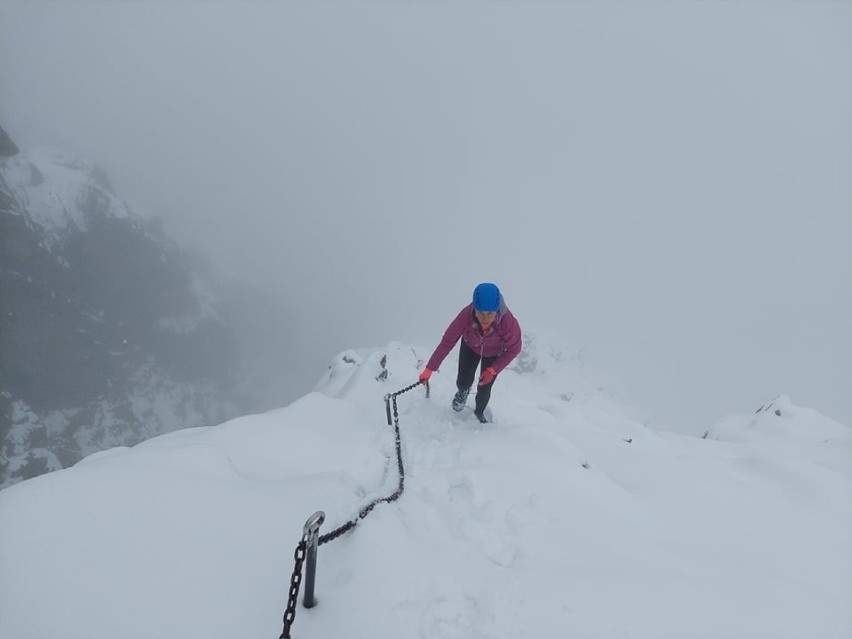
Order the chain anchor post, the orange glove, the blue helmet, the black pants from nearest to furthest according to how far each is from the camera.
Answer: the chain anchor post, the blue helmet, the orange glove, the black pants

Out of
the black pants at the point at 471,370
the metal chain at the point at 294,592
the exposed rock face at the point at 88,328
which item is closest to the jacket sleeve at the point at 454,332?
the black pants at the point at 471,370

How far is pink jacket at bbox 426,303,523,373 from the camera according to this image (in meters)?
6.78

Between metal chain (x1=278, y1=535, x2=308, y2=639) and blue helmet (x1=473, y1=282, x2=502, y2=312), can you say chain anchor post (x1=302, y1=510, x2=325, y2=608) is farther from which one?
blue helmet (x1=473, y1=282, x2=502, y2=312)

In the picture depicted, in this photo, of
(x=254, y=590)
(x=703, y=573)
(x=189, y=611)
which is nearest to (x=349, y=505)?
(x=254, y=590)

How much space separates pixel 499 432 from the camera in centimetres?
694

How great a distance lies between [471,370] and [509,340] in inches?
42.2

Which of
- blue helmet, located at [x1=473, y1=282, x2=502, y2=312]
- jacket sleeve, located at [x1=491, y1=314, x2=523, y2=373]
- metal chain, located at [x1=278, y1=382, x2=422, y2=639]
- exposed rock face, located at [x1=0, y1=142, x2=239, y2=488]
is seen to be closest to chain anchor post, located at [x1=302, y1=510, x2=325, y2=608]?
metal chain, located at [x1=278, y1=382, x2=422, y2=639]

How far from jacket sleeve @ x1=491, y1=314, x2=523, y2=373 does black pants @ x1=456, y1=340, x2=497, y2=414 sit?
0.58 ft

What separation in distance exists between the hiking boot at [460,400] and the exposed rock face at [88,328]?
55.8 metres

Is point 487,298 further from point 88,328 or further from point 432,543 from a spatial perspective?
point 88,328

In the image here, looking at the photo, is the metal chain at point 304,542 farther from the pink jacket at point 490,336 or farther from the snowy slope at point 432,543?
the pink jacket at point 490,336

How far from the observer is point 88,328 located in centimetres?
6125

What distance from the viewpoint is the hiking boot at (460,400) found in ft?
26.2

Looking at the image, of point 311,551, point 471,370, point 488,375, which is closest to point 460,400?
point 471,370
